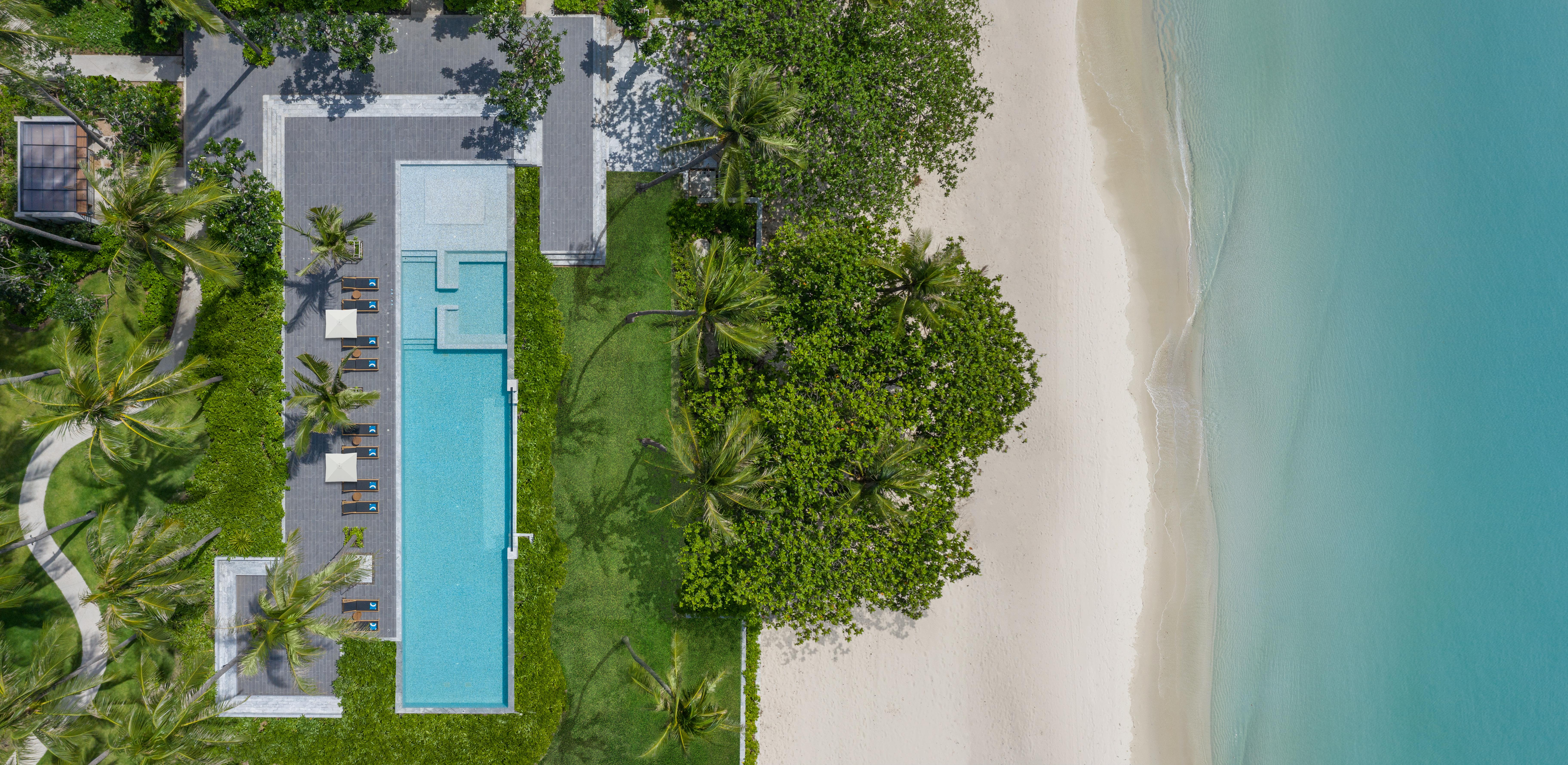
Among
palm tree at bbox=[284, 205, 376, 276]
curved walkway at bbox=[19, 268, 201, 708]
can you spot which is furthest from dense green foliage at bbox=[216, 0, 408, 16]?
curved walkway at bbox=[19, 268, 201, 708]

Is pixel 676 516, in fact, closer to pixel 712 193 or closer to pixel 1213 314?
pixel 712 193

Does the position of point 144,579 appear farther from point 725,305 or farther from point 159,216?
point 725,305

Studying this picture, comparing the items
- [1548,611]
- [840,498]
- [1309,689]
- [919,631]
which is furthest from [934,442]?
[1548,611]

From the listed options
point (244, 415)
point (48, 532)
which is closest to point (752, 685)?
point (244, 415)

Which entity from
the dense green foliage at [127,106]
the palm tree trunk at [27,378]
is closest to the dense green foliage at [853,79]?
the dense green foliage at [127,106]

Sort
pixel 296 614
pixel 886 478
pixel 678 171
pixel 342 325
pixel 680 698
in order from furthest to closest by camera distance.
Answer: pixel 678 171 → pixel 342 325 → pixel 680 698 → pixel 296 614 → pixel 886 478
